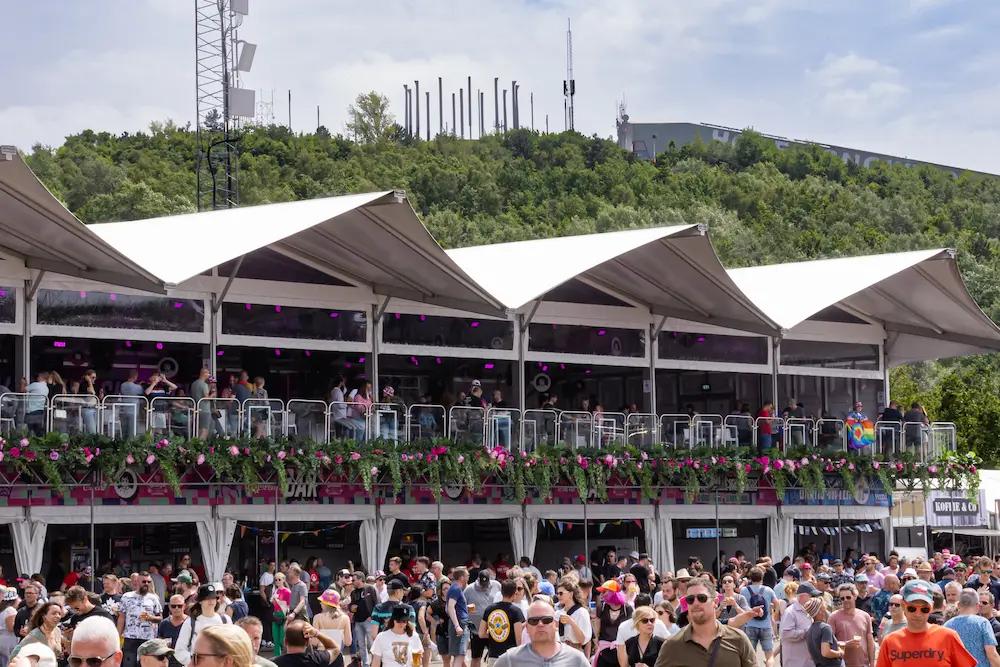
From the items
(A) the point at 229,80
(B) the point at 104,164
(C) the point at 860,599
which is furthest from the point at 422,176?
(C) the point at 860,599

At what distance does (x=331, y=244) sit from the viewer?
93.2 ft

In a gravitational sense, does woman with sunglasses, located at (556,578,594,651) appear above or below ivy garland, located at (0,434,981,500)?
below

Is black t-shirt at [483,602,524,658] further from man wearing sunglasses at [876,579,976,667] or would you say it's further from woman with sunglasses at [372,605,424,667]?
man wearing sunglasses at [876,579,976,667]

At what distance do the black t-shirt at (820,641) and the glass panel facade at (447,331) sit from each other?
17696mm

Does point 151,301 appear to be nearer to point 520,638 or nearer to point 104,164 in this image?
point 520,638

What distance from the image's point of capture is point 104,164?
73750 mm

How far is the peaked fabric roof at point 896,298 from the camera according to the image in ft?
108

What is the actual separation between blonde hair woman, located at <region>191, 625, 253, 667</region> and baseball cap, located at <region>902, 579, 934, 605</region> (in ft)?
17.4

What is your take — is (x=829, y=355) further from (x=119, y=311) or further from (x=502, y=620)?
(x=502, y=620)

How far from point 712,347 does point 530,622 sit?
25934 mm

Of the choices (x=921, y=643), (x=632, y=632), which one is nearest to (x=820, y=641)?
(x=632, y=632)

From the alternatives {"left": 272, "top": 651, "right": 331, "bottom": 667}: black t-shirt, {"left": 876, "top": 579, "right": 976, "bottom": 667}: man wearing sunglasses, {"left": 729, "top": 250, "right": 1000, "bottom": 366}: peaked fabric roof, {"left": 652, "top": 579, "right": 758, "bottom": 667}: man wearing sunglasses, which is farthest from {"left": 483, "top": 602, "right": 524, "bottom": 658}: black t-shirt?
{"left": 729, "top": 250, "right": 1000, "bottom": 366}: peaked fabric roof

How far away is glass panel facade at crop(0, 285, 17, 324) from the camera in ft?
86.4

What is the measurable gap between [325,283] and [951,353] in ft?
54.3
